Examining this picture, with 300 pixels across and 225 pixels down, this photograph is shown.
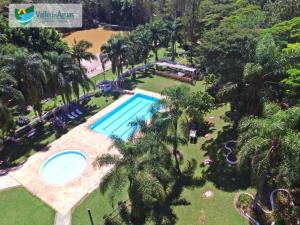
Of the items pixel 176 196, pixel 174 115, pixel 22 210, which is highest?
pixel 174 115

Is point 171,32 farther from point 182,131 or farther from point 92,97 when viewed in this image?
point 182,131

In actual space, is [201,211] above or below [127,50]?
below

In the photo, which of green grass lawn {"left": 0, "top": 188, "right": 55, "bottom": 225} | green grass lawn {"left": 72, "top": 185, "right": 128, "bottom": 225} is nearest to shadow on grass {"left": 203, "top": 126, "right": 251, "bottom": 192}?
green grass lawn {"left": 72, "top": 185, "right": 128, "bottom": 225}

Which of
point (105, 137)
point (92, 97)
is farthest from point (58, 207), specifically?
point (92, 97)

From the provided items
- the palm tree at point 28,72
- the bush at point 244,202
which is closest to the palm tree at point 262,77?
the bush at point 244,202

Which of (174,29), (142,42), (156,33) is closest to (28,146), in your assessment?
(142,42)

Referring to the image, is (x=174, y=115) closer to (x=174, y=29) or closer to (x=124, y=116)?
(x=124, y=116)

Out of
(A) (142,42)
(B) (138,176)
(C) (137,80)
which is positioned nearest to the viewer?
(B) (138,176)
